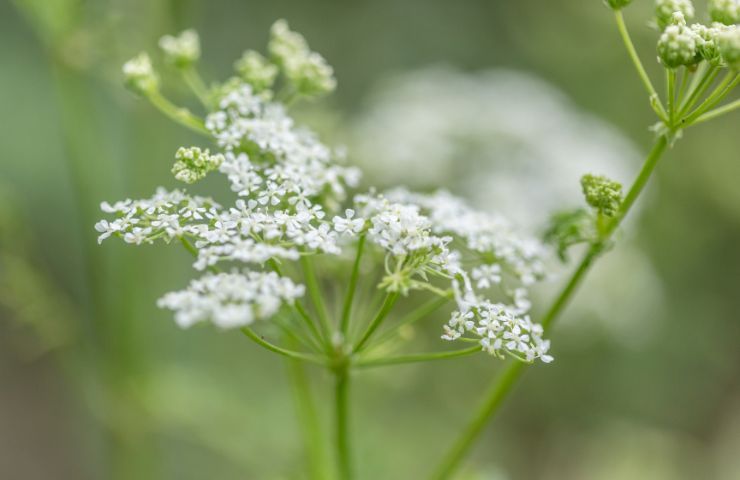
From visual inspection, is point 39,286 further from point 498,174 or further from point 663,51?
point 663,51

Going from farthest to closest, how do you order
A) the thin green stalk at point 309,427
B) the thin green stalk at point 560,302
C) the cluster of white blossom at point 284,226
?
the thin green stalk at point 309,427 → the thin green stalk at point 560,302 → the cluster of white blossom at point 284,226

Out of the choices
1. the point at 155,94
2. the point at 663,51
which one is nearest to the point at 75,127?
the point at 155,94

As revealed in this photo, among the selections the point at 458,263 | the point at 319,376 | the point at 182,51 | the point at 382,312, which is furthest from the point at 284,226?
the point at 319,376

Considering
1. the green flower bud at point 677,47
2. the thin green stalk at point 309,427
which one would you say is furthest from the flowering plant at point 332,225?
the thin green stalk at point 309,427

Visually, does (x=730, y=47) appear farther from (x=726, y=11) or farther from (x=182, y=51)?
(x=182, y=51)

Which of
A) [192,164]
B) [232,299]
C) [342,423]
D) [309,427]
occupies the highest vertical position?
[192,164]

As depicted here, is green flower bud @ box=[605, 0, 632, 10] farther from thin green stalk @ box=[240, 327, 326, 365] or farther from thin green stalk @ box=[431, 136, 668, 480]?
thin green stalk @ box=[240, 327, 326, 365]

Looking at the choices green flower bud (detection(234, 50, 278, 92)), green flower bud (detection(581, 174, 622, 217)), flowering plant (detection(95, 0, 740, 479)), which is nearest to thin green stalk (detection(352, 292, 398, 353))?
flowering plant (detection(95, 0, 740, 479))

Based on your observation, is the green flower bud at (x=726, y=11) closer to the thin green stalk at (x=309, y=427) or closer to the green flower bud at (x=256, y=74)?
the green flower bud at (x=256, y=74)
